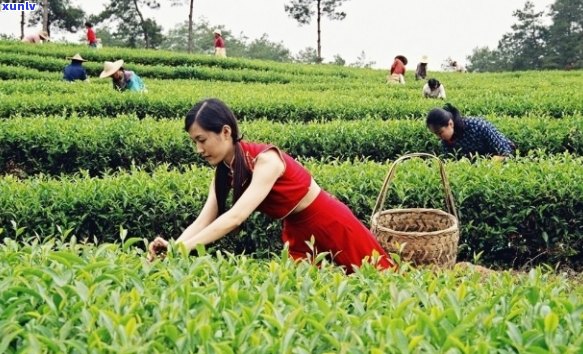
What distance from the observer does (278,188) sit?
139 inches

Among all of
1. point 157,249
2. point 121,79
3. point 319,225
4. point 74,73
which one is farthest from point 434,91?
point 157,249

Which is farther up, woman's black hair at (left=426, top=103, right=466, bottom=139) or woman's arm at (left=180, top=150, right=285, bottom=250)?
woman's black hair at (left=426, top=103, right=466, bottom=139)

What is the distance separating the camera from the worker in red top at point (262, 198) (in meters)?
3.31

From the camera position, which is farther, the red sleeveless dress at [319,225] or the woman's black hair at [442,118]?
the woman's black hair at [442,118]

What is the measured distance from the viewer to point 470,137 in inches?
258

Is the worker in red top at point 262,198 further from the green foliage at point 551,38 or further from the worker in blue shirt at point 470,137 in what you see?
the green foliage at point 551,38

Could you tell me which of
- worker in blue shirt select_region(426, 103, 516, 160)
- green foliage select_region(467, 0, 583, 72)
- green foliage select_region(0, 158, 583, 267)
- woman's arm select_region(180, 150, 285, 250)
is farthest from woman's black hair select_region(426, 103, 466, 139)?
green foliage select_region(467, 0, 583, 72)

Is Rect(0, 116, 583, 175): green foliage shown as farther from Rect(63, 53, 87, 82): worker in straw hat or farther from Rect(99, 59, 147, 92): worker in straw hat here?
Rect(63, 53, 87, 82): worker in straw hat

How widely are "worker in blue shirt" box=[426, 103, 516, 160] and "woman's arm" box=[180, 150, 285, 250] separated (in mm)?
3057

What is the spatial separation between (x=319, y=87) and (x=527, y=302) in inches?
618

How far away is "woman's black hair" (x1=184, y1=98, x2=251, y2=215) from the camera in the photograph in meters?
3.28

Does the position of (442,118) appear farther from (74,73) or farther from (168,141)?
(74,73)

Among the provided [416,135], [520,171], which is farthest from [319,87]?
[520,171]

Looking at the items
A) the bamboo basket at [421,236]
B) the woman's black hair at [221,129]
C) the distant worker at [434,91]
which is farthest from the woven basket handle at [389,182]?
the distant worker at [434,91]
